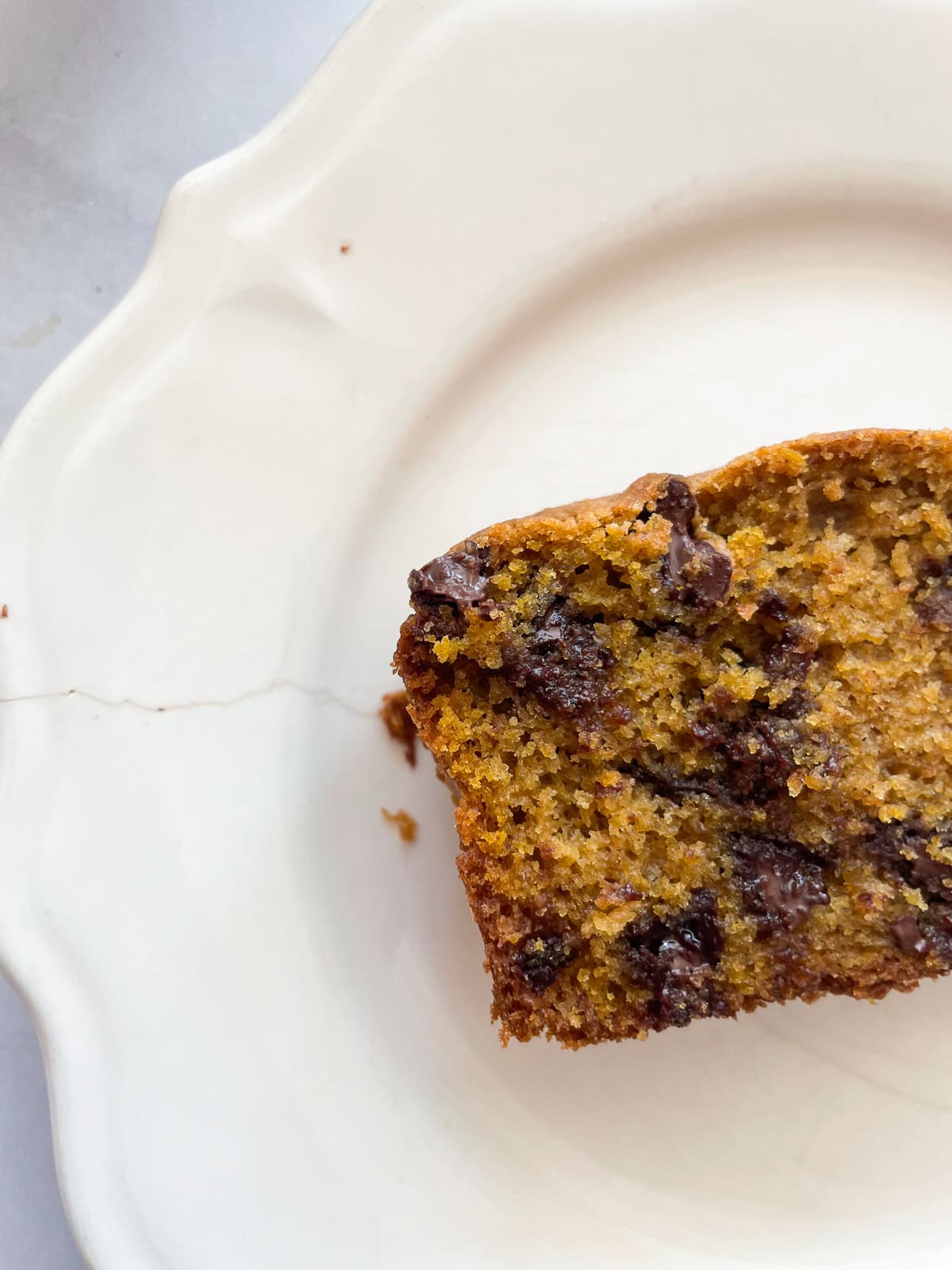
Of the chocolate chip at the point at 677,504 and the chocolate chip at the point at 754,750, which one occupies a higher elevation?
the chocolate chip at the point at 677,504

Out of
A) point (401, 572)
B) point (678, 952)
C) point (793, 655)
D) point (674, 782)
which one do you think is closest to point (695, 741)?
point (674, 782)

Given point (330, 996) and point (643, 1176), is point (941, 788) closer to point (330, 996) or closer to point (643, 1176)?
point (643, 1176)

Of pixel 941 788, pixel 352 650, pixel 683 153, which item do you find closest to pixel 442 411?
pixel 352 650

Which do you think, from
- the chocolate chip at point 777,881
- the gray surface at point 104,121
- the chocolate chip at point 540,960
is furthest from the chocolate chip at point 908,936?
the gray surface at point 104,121

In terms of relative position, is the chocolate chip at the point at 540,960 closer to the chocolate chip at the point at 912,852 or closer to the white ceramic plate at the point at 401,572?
the white ceramic plate at the point at 401,572

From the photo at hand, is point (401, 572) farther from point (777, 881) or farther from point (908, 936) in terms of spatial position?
point (908, 936)
